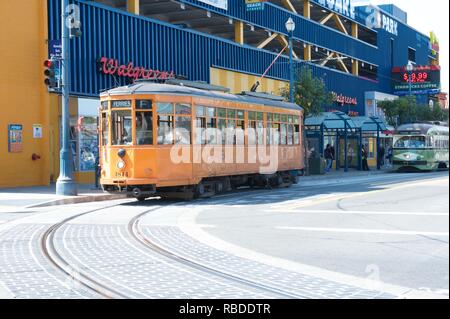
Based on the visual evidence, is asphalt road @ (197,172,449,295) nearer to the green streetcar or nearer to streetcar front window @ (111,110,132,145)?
streetcar front window @ (111,110,132,145)

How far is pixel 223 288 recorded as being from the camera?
712 cm

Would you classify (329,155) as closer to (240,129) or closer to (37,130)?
(240,129)

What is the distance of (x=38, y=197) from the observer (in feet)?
64.1

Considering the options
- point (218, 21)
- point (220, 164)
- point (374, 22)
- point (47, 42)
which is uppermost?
point (374, 22)

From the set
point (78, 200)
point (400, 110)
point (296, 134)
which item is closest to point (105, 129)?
point (78, 200)

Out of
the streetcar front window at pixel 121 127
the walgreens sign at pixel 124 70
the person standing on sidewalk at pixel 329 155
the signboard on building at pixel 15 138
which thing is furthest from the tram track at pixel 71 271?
the person standing on sidewalk at pixel 329 155

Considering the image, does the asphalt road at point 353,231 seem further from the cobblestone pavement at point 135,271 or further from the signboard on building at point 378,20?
the signboard on building at point 378,20

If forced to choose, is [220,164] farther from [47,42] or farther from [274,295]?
[274,295]

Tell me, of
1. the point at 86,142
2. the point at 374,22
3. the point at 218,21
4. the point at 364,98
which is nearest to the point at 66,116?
the point at 86,142

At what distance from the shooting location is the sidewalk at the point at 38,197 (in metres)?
17.6

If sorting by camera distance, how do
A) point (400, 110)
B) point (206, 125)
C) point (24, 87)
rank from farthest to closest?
1. point (400, 110)
2. point (24, 87)
3. point (206, 125)

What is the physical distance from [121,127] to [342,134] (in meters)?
24.3

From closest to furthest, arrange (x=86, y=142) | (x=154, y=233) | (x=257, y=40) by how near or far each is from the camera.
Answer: (x=154, y=233), (x=86, y=142), (x=257, y=40)
